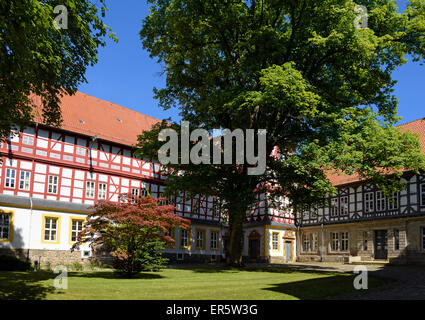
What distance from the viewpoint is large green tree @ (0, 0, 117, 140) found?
8.85m

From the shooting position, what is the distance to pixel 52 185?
26.1 m

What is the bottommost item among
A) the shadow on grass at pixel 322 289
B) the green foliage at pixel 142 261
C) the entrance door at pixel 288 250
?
the entrance door at pixel 288 250


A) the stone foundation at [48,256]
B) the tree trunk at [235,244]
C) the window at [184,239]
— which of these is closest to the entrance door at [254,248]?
the window at [184,239]

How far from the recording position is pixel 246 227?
3838 centimetres

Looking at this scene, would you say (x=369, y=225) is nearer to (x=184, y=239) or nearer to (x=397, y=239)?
(x=397, y=239)

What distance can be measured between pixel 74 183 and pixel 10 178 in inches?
163

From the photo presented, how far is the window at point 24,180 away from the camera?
81.1 ft

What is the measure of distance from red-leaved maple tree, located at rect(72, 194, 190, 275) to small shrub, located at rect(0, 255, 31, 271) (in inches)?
278

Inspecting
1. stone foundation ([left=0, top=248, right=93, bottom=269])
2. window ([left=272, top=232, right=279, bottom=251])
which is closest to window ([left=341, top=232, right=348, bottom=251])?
window ([left=272, top=232, right=279, bottom=251])

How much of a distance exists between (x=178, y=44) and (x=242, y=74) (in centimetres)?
371

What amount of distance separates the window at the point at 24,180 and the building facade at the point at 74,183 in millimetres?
57

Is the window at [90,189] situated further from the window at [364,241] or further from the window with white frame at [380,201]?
the window with white frame at [380,201]
